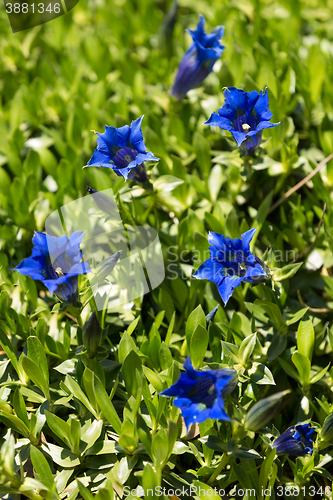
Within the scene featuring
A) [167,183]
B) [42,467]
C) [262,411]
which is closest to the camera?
[262,411]

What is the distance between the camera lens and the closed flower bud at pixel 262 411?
4.13ft

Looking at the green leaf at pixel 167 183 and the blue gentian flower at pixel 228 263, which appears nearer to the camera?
the blue gentian flower at pixel 228 263

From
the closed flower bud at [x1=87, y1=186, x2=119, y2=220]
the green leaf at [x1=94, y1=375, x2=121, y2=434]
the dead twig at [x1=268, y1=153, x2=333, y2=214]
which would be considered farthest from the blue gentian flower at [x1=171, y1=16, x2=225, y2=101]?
the green leaf at [x1=94, y1=375, x2=121, y2=434]

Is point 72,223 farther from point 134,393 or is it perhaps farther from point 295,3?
point 295,3

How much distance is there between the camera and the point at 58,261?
153 centimetres

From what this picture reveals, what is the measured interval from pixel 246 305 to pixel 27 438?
0.93 m

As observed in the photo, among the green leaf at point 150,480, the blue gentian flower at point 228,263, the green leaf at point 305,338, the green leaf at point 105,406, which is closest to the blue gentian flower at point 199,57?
the blue gentian flower at point 228,263

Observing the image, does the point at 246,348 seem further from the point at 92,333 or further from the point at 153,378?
the point at 92,333

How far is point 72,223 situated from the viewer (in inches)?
79.9

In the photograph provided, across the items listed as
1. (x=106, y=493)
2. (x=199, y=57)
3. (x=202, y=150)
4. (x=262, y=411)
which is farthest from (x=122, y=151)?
(x=106, y=493)

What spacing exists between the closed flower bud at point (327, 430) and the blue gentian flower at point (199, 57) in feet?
5.31

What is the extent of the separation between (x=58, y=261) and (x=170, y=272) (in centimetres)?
54

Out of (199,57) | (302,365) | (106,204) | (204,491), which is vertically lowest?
(204,491)

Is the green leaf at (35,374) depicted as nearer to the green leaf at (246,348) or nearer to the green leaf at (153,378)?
the green leaf at (153,378)
